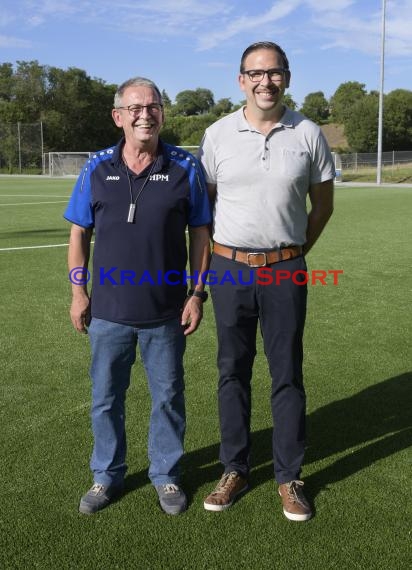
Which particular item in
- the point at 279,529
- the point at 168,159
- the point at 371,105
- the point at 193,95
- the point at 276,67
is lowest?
the point at 279,529

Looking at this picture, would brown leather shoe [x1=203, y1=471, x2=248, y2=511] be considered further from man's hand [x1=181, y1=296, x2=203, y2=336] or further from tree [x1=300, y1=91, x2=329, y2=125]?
tree [x1=300, y1=91, x2=329, y2=125]

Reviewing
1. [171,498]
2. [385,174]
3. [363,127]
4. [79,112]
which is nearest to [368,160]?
[385,174]

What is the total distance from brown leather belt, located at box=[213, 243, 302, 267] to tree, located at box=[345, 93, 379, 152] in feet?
190

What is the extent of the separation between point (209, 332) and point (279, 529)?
3152 mm

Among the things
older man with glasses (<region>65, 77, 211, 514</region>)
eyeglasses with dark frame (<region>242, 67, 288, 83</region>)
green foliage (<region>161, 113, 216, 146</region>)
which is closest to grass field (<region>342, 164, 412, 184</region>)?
green foliage (<region>161, 113, 216, 146</region>)

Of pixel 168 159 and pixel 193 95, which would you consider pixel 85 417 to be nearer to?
pixel 168 159

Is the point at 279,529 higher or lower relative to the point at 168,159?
lower

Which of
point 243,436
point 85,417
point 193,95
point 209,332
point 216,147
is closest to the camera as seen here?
point 216,147

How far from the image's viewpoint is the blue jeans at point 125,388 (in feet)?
9.40

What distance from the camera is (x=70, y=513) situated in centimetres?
289

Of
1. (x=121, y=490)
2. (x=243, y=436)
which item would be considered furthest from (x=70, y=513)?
(x=243, y=436)

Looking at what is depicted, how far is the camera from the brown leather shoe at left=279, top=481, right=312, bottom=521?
2.84 m

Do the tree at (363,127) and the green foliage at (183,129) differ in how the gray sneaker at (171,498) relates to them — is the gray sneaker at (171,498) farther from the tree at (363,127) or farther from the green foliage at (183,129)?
the green foliage at (183,129)

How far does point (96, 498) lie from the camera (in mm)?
2926
